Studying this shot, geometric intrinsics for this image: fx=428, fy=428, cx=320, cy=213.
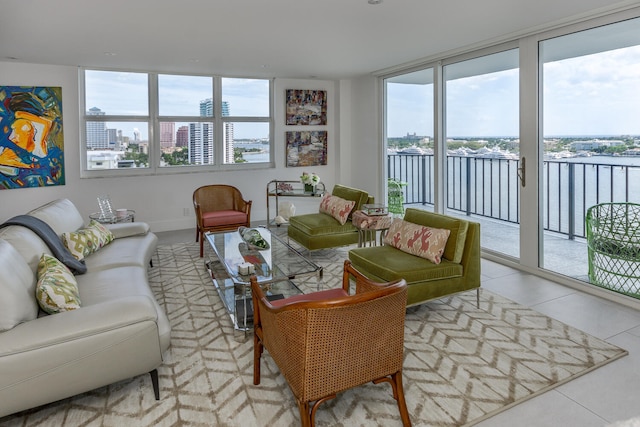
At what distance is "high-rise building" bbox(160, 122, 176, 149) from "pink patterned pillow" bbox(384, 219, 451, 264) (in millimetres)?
4326

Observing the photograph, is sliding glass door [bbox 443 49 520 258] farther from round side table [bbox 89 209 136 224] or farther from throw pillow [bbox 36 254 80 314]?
throw pillow [bbox 36 254 80 314]

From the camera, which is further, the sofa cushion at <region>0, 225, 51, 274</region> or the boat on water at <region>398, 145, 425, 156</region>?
the boat on water at <region>398, 145, 425, 156</region>

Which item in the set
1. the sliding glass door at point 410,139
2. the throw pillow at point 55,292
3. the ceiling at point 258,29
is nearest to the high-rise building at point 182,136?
the ceiling at point 258,29

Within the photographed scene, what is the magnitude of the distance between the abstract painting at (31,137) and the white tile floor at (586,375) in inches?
227

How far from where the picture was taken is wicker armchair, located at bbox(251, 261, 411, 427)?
1.85 m

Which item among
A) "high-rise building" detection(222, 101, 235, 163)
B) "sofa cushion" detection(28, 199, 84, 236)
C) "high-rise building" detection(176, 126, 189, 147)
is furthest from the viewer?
"high-rise building" detection(222, 101, 235, 163)

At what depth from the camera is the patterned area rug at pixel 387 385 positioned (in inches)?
87.4

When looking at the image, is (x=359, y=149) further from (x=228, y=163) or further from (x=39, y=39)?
(x=39, y=39)

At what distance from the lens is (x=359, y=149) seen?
752cm

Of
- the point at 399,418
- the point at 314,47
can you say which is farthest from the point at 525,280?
the point at 314,47

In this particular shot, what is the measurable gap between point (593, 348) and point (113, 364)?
296 centimetres

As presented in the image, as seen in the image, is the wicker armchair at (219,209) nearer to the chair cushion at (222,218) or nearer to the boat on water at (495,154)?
the chair cushion at (222,218)

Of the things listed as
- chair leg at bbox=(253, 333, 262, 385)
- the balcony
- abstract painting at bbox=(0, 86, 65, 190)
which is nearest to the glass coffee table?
chair leg at bbox=(253, 333, 262, 385)

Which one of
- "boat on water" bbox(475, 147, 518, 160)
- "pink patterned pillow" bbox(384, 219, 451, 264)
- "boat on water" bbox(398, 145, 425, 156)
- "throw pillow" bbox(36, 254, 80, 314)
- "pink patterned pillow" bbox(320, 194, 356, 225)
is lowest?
"throw pillow" bbox(36, 254, 80, 314)
